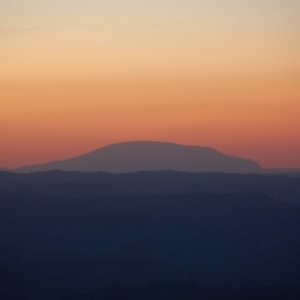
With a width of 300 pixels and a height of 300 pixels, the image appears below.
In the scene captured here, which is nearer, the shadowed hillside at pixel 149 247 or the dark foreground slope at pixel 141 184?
the shadowed hillside at pixel 149 247

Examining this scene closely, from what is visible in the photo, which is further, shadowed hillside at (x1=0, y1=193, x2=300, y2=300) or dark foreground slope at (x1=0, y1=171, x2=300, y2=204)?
dark foreground slope at (x1=0, y1=171, x2=300, y2=204)

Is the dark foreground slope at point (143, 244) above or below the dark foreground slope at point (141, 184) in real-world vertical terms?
below

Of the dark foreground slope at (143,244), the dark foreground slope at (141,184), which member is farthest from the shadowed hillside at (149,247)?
the dark foreground slope at (141,184)

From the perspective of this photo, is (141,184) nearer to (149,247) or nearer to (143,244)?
(143,244)

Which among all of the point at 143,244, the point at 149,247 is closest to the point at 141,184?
the point at 143,244

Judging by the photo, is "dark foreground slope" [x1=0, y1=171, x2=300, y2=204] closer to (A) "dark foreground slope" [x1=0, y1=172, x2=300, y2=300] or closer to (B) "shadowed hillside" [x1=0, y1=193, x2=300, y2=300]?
(A) "dark foreground slope" [x1=0, y1=172, x2=300, y2=300]

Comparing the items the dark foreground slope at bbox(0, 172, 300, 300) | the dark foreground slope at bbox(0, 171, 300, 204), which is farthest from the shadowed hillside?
the dark foreground slope at bbox(0, 171, 300, 204)

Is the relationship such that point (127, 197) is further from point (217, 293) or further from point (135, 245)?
point (217, 293)

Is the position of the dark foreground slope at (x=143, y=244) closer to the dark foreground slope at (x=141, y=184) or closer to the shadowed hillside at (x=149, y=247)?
the shadowed hillside at (x=149, y=247)
